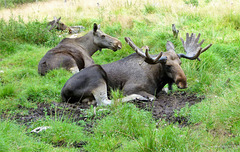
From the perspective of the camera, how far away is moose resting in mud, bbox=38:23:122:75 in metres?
10.1

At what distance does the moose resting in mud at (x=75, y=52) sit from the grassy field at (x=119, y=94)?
0.45 metres

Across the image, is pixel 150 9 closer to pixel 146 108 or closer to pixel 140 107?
pixel 140 107

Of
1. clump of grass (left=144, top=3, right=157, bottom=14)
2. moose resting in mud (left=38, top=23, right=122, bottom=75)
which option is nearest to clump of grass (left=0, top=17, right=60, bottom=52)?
moose resting in mud (left=38, top=23, right=122, bottom=75)

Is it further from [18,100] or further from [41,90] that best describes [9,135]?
[41,90]

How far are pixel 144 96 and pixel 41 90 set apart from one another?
2.57 meters

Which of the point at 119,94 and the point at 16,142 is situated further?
the point at 119,94

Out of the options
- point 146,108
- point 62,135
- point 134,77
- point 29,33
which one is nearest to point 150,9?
point 29,33

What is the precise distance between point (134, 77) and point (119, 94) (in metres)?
1.09

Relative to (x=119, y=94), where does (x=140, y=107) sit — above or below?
below

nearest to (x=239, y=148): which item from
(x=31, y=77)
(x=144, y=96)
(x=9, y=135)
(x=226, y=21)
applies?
(x=9, y=135)

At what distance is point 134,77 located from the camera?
26.1 feet

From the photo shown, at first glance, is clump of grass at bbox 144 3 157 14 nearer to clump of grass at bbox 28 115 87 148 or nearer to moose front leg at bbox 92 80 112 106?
moose front leg at bbox 92 80 112 106

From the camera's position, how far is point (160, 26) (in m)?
13.6

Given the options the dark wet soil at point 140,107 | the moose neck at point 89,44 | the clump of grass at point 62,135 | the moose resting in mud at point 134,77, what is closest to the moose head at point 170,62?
the moose resting in mud at point 134,77
